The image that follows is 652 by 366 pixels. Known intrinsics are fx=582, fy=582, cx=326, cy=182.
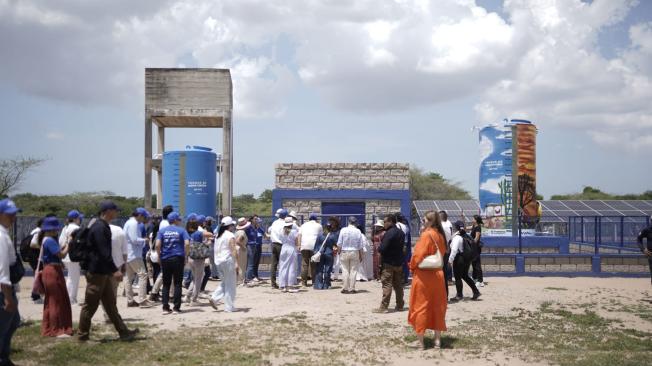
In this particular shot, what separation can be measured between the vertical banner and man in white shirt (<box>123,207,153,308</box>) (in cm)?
1922

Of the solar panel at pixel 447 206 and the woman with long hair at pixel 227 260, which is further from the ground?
the solar panel at pixel 447 206

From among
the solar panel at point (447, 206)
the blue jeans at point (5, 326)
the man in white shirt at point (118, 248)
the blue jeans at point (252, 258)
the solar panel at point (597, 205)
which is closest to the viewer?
the blue jeans at point (5, 326)

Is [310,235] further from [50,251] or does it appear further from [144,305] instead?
[50,251]

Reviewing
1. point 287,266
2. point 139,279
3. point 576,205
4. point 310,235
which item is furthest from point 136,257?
point 576,205

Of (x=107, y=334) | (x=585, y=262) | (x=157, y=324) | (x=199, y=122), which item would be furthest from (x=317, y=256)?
(x=199, y=122)

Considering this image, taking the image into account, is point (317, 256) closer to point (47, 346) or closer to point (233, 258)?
→ point (233, 258)

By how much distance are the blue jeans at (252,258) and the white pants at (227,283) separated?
4243 millimetres

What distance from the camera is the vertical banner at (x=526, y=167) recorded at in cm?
2584

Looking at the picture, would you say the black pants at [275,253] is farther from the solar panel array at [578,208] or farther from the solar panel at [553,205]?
the solar panel at [553,205]

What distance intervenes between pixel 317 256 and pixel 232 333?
16.0ft

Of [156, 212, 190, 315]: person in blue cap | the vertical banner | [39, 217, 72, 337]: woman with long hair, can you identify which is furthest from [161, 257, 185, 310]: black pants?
the vertical banner

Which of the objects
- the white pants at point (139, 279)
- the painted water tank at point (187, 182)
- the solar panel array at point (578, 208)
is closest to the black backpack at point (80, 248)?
the white pants at point (139, 279)

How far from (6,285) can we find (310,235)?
826 cm

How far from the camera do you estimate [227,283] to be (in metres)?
10.1
